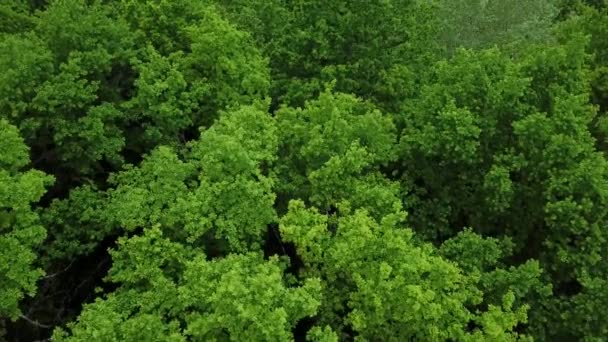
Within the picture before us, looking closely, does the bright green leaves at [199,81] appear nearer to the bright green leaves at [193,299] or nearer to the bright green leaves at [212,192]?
the bright green leaves at [212,192]

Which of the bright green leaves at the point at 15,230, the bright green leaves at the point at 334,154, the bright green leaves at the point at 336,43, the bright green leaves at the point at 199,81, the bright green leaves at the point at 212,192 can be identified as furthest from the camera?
the bright green leaves at the point at 336,43

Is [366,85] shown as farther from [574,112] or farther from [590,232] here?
[590,232]

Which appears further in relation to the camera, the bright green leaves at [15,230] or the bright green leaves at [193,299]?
the bright green leaves at [15,230]

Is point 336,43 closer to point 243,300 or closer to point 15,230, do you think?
point 243,300

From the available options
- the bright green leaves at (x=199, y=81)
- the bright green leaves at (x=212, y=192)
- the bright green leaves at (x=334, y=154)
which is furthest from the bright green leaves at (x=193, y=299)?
the bright green leaves at (x=199, y=81)

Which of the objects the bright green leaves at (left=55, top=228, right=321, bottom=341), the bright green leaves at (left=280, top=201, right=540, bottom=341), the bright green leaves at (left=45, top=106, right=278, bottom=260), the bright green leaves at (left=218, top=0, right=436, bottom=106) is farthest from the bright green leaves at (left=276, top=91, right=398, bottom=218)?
the bright green leaves at (left=218, top=0, right=436, bottom=106)

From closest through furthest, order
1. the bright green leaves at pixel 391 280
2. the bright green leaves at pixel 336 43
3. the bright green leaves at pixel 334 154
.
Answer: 1. the bright green leaves at pixel 391 280
2. the bright green leaves at pixel 334 154
3. the bright green leaves at pixel 336 43
